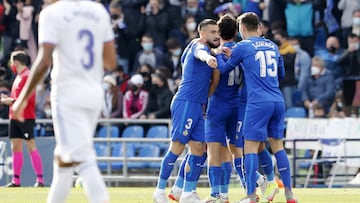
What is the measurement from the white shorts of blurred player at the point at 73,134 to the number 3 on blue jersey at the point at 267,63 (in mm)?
4401

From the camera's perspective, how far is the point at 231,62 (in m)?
14.8

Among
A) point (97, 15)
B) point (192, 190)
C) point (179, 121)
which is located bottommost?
point (192, 190)

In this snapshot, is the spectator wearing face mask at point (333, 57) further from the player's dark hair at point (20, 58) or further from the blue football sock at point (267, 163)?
the blue football sock at point (267, 163)

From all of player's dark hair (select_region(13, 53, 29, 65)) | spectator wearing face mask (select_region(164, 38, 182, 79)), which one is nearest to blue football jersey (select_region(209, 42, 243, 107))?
player's dark hair (select_region(13, 53, 29, 65))

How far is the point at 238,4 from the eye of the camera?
27938 millimetres

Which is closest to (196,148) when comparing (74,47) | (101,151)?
(74,47)

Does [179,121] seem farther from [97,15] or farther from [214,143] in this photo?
[97,15]

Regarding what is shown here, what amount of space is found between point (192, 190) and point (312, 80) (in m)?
11.7

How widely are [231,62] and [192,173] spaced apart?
168 cm

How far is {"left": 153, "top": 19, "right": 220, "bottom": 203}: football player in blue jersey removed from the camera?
15305mm

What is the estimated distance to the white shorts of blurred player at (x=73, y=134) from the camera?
A: 10648 millimetres

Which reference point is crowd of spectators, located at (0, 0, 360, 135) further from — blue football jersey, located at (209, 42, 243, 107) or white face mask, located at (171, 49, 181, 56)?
blue football jersey, located at (209, 42, 243, 107)

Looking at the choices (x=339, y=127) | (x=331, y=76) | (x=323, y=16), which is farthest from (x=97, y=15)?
(x=323, y=16)

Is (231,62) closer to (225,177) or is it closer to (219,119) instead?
(219,119)
